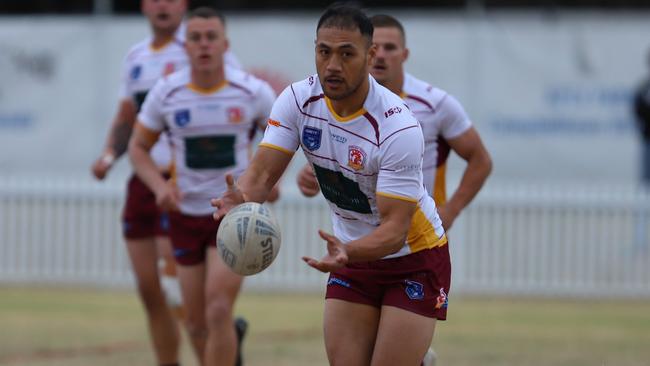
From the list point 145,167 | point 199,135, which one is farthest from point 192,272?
point 199,135

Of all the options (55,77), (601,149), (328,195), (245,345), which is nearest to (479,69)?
(601,149)

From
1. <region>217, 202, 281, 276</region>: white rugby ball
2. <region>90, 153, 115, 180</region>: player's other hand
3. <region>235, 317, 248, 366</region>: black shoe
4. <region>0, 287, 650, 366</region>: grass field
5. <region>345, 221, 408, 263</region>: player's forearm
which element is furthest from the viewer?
<region>0, 287, 650, 366</region>: grass field

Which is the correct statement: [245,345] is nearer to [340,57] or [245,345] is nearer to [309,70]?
[340,57]

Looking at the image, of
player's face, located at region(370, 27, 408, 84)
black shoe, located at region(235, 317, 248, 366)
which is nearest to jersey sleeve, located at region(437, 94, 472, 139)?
player's face, located at region(370, 27, 408, 84)

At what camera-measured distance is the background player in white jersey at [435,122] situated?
7.55 meters

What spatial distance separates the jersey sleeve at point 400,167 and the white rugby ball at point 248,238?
0.53m

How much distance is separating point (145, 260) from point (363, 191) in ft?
11.7

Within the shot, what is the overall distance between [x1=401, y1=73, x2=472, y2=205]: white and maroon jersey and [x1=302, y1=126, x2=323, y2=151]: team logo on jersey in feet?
5.00

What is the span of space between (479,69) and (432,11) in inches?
161

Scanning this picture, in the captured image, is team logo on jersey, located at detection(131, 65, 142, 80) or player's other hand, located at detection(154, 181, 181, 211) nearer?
player's other hand, located at detection(154, 181, 181, 211)

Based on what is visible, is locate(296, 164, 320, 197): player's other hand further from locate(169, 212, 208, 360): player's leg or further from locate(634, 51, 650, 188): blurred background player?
locate(634, 51, 650, 188): blurred background player

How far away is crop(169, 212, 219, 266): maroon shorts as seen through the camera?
8.46 meters

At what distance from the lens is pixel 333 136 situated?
6.09 meters

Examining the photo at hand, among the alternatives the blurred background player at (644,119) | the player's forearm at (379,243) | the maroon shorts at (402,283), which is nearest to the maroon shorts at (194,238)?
the maroon shorts at (402,283)
